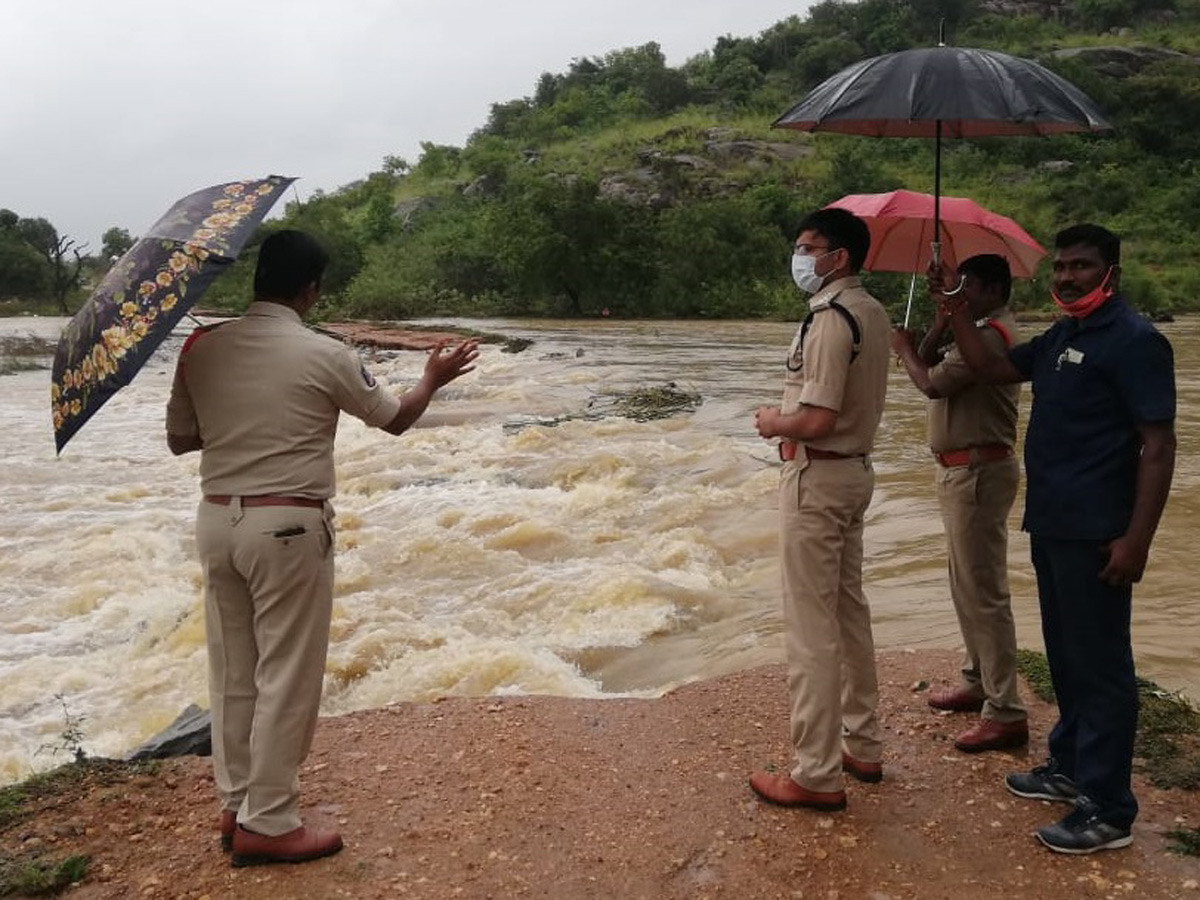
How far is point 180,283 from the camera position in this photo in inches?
114

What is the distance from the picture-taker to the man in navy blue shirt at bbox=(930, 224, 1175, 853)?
304cm

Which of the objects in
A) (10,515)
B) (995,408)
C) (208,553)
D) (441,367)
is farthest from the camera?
(10,515)

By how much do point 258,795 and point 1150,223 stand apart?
41930mm

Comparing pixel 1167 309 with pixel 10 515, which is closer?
pixel 10 515

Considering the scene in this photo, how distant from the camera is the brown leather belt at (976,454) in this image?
3859 millimetres

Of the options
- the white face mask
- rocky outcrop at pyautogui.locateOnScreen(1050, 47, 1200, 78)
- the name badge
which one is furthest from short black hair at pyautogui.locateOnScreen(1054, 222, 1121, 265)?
rocky outcrop at pyautogui.locateOnScreen(1050, 47, 1200, 78)

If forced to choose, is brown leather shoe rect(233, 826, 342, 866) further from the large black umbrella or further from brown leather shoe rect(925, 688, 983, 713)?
the large black umbrella

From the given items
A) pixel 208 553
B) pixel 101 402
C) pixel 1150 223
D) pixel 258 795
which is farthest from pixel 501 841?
pixel 1150 223

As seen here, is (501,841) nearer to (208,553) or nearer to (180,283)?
(208,553)

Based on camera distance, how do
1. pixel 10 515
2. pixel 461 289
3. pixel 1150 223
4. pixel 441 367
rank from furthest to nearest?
pixel 461 289 → pixel 1150 223 → pixel 10 515 → pixel 441 367

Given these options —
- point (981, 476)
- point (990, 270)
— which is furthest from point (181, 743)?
point (990, 270)

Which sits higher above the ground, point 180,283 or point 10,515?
point 180,283

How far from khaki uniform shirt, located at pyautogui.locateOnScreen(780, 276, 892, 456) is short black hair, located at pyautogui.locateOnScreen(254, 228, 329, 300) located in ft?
5.05

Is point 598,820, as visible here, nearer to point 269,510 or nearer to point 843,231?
point 269,510
